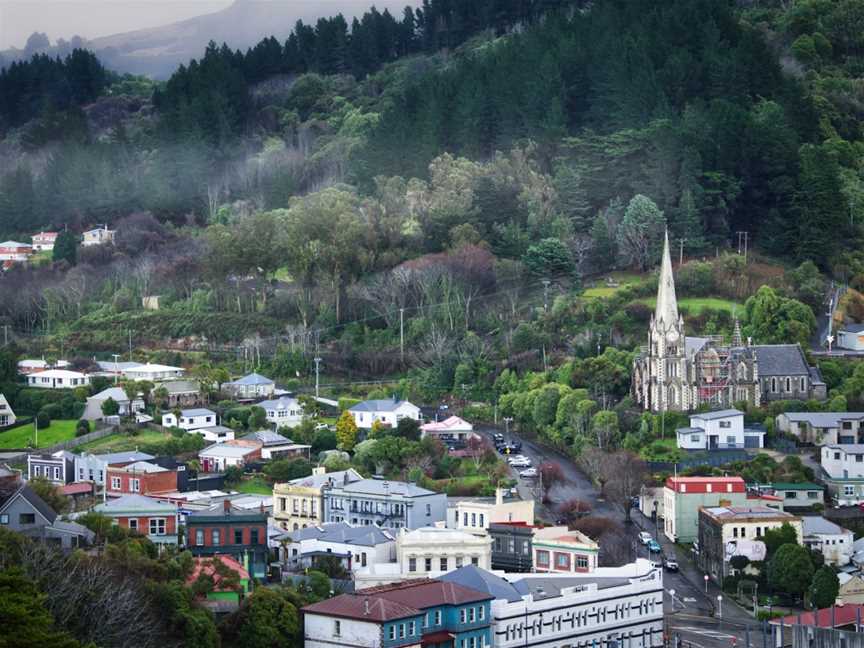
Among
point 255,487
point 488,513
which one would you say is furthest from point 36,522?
point 255,487

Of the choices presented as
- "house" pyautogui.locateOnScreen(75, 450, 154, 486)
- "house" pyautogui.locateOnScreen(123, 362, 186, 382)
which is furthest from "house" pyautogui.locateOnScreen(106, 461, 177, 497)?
"house" pyautogui.locateOnScreen(123, 362, 186, 382)

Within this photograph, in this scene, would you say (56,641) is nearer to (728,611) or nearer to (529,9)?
(728,611)

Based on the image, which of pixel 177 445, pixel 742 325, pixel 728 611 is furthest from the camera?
pixel 742 325

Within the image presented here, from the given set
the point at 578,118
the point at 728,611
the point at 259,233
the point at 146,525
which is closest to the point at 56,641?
the point at 146,525

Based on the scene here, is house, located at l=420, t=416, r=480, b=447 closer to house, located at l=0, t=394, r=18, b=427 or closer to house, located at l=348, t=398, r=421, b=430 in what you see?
house, located at l=348, t=398, r=421, b=430

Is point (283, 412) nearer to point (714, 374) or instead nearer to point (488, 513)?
point (714, 374)

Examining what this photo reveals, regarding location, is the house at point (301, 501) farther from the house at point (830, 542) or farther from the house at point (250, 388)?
the house at point (250, 388)

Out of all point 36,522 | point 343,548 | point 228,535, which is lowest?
point 343,548
